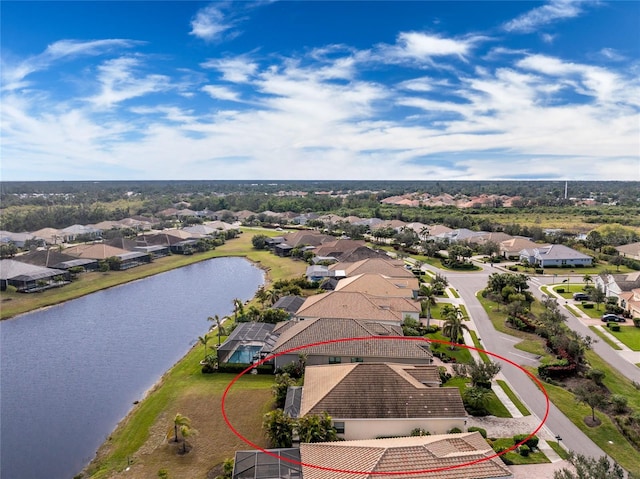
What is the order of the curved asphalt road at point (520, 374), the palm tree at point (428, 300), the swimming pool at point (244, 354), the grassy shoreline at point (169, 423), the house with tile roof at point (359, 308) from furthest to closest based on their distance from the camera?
the palm tree at point (428, 300) < the house with tile roof at point (359, 308) < the swimming pool at point (244, 354) < the curved asphalt road at point (520, 374) < the grassy shoreline at point (169, 423)

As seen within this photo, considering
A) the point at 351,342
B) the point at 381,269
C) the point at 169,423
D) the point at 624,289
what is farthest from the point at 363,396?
the point at 624,289

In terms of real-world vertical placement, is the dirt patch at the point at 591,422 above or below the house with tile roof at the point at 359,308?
below

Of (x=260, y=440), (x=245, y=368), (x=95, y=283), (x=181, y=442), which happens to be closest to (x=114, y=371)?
(x=245, y=368)

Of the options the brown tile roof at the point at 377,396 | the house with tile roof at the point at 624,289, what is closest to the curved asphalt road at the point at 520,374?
the brown tile roof at the point at 377,396

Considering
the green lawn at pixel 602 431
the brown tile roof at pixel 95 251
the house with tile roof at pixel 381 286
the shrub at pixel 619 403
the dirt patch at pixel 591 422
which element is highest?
the house with tile roof at pixel 381 286

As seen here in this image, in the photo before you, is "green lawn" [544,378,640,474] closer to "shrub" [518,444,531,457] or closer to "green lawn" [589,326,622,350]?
"shrub" [518,444,531,457]

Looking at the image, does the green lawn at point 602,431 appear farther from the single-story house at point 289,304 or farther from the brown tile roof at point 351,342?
the single-story house at point 289,304
